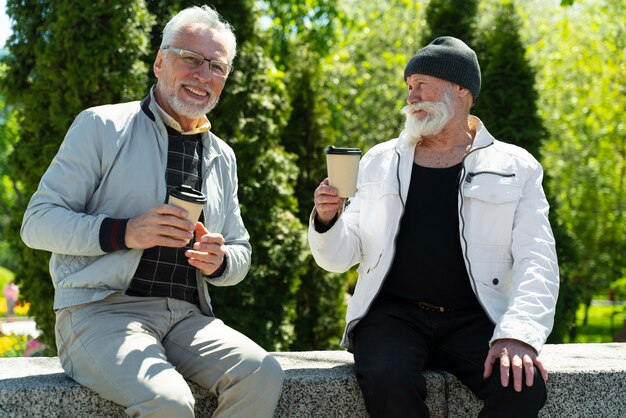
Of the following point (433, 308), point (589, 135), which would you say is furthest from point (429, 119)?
point (589, 135)

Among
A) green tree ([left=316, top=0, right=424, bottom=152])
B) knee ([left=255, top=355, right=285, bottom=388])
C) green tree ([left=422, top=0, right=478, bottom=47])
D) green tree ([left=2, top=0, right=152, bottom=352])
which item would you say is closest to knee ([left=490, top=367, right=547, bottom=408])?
knee ([left=255, top=355, right=285, bottom=388])

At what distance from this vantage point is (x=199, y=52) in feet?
11.1

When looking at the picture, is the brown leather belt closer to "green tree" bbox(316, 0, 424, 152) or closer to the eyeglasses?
the eyeglasses

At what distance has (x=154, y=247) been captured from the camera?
3.14m

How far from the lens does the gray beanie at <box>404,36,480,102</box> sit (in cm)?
367

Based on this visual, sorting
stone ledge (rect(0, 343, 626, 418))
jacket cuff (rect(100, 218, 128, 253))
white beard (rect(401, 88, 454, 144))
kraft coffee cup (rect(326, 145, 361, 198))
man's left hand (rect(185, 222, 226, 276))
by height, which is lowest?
stone ledge (rect(0, 343, 626, 418))

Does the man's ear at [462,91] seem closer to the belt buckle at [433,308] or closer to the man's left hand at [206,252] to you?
the belt buckle at [433,308]

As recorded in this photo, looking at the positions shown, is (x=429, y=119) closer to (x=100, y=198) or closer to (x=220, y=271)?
(x=220, y=271)

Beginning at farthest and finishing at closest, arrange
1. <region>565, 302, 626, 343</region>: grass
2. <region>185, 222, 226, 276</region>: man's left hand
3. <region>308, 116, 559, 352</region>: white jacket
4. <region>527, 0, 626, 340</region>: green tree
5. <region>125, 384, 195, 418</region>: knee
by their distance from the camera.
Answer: <region>565, 302, 626, 343</region>: grass, <region>527, 0, 626, 340</region>: green tree, <region>308, 116, 559, 352</region>: white jacket, <region>185, 222, 226, 276</region>: man's left hand, <region>125, 384, 195, 418</region>: knee

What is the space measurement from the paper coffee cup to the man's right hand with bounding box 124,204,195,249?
0.02m

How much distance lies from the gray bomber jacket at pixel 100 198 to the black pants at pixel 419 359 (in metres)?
0.63

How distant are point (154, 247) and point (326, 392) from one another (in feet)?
3.01

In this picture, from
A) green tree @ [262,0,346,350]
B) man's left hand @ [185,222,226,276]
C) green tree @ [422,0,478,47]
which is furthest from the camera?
green tree @ [422,0,478,47]

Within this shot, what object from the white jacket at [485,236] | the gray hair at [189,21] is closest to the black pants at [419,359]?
the white jacket at [485,236]
